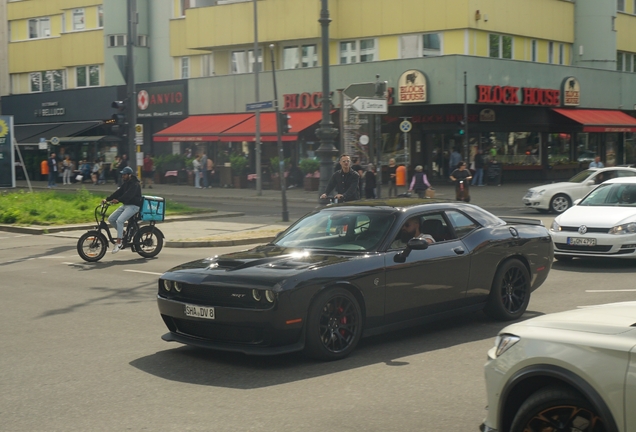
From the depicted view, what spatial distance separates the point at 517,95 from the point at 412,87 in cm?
498

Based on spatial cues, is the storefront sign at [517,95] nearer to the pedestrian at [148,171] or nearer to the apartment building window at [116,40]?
the pedestrian at [148,171]

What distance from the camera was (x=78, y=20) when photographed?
54.5m

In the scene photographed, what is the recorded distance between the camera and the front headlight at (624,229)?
1353 centimetres

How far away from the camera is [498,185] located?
39.9 meters

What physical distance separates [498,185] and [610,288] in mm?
28482

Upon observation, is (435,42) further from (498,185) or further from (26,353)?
(26,353)

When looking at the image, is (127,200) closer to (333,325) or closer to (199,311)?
(199,311)

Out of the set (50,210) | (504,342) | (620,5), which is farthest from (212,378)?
(620,5)

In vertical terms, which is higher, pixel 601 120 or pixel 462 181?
pixel 601 120

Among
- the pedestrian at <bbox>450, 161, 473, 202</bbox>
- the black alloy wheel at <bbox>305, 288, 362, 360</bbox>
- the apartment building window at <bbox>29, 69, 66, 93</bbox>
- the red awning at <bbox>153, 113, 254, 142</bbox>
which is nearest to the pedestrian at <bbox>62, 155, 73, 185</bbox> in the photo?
the red awning at <bbox>153, 113, 254, 142</bbox>

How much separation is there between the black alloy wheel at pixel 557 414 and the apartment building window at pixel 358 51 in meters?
37.1

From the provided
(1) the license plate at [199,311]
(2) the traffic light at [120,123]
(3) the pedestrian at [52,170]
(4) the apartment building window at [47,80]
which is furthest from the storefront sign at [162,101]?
(1) the license plate at [199,311]

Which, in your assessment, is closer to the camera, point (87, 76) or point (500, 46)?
point (500, 46)

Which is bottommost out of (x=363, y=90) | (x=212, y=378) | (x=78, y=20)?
(x=212, y=378)
